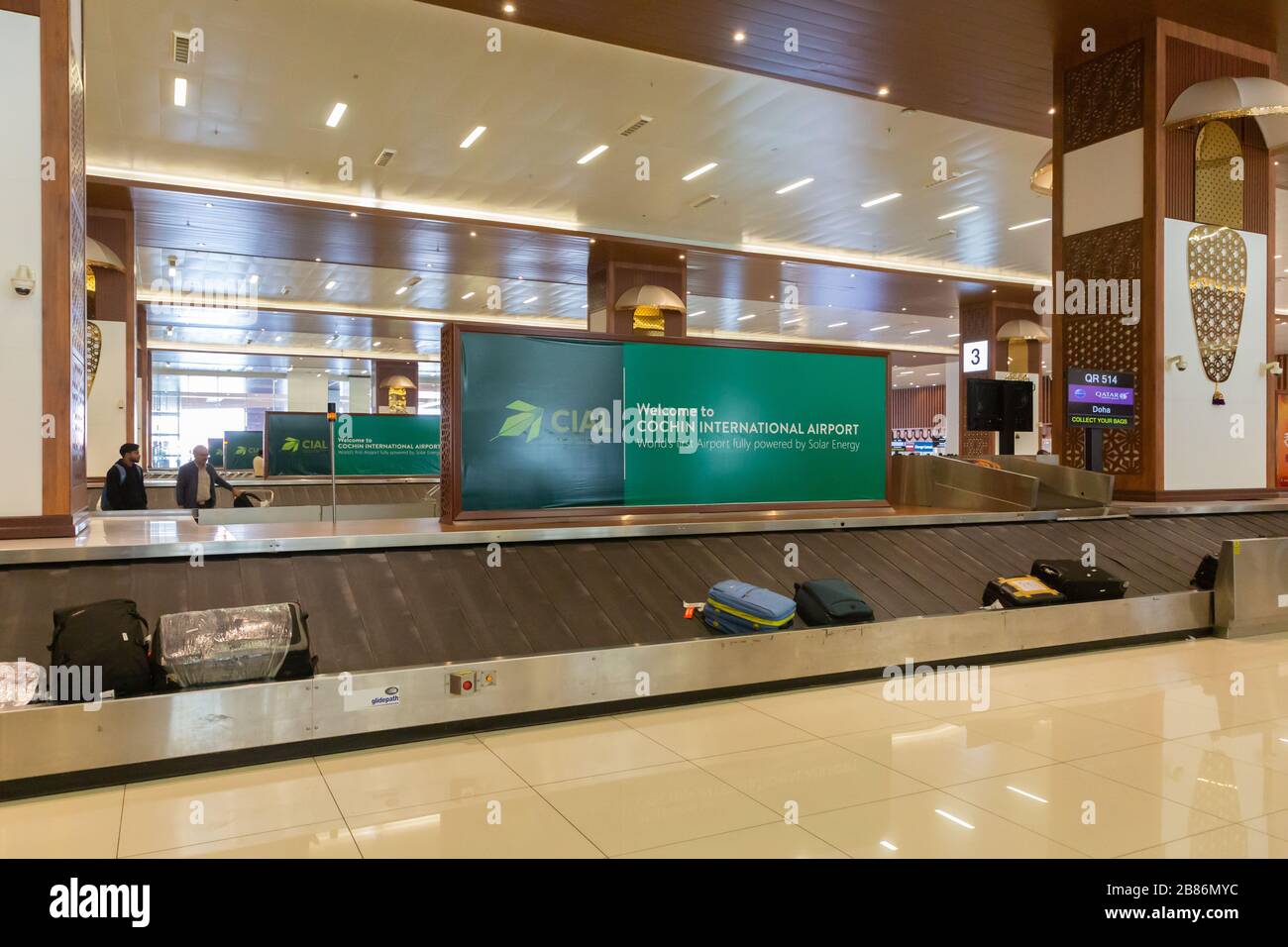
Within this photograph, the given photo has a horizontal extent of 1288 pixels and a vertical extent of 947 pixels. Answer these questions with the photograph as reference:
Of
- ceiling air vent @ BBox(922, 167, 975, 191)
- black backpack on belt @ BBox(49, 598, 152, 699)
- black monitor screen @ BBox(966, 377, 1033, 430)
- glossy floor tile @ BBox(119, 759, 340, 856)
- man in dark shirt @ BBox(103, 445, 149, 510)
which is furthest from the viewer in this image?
ceiling air vent @ BBox(922, 167, 975, 191)

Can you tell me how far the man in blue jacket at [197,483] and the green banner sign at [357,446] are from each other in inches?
158

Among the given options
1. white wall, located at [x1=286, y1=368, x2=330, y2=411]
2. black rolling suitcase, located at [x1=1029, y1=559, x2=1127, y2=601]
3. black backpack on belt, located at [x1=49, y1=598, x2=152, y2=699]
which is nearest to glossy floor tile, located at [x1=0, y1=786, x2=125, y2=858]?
black backpack on belt, located at [x1=49, y1=598, x2=152, y2=699]

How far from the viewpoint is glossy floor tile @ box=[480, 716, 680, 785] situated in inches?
142

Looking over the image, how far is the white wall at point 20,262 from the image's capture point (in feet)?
16.0

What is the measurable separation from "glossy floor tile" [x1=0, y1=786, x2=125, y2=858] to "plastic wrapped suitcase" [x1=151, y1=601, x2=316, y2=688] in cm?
50

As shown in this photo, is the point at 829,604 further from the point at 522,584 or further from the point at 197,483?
the point at 197,483

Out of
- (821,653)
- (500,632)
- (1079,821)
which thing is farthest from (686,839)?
(821,653)

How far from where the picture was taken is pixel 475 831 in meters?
2.94

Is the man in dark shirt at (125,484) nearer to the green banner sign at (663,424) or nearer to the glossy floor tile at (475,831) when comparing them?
the green banner sign at (663,424)

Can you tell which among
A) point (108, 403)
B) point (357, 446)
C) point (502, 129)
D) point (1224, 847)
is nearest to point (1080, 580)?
point (1224, 847)

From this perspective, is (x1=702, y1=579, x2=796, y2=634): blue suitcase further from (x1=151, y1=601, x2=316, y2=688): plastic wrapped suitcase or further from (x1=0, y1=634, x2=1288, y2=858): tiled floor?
(x1=151, y1=601, x2=316, y2=688): plastic wrapped suitcase

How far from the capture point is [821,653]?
16.2 ft
